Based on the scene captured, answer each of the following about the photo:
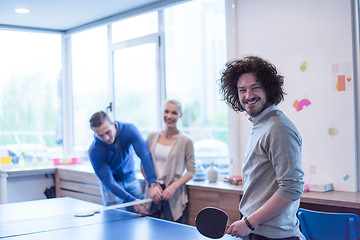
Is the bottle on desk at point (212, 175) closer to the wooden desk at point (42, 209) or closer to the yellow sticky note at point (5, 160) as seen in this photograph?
the wooden desk at point (42, 209)

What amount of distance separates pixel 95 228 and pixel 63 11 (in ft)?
9.57

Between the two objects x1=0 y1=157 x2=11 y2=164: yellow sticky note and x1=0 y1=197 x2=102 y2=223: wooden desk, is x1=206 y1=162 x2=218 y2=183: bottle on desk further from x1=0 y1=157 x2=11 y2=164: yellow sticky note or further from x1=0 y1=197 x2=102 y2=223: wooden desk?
x1=0 y1=157 x2=11 y2=164: yellow sticky note

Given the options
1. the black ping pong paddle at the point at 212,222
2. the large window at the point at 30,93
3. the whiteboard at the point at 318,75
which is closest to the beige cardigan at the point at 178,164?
the whiteboard at the point at 318,75

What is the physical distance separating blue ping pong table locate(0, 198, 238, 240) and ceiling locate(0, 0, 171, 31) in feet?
7.57

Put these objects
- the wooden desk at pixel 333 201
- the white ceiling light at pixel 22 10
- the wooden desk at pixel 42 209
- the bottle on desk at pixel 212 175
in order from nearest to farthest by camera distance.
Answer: the wooden desk at pixel 333 201 → the wooden desk at pixel 42 209 → the bottle on desk at pixel 212 175 → the white ceiling light at pixel 22 10

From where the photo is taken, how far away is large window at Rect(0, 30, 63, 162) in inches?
206

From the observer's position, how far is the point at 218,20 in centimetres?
595

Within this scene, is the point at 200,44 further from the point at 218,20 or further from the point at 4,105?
the point at 4,105

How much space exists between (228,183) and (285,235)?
191cm

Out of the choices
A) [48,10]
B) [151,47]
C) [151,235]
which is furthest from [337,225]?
[48,10]

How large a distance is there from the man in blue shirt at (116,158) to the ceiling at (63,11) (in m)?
1.56

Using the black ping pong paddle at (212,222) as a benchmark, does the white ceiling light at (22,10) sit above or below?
above

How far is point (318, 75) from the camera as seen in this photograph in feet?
10.0

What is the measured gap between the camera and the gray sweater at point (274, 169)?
1511 millimetres
